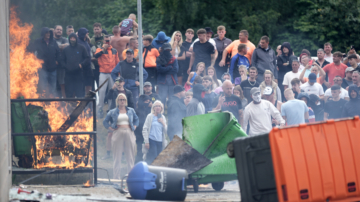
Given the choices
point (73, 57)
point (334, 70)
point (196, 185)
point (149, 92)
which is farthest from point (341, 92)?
point (73, 57)

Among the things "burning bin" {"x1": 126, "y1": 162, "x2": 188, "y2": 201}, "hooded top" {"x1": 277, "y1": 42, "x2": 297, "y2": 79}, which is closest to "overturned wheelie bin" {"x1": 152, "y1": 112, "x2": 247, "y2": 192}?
Result: "burning bin" {"x1": 126, "y1": 162, "x2": 188, "y2": 201}

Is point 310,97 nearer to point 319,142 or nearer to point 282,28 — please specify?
point 319,142

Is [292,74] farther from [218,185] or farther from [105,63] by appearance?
[218,185]

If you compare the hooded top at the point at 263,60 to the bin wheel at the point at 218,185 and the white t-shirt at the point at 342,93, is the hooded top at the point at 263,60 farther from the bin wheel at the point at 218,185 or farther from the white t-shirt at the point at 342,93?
the bin wheel at the point at 218,185

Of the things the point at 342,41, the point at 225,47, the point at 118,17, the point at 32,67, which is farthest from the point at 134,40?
the point at 342,41

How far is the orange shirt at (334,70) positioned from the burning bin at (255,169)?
862 cm

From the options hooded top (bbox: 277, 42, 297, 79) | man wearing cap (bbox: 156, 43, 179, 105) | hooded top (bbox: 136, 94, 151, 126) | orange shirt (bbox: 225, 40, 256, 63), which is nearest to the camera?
hooded top (bbox: 136, 94, 151, 126)

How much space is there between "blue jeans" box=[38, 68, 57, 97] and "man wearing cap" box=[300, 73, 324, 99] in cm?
650

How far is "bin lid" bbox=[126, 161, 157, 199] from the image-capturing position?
7.98m

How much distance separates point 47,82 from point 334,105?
7281 millimetres

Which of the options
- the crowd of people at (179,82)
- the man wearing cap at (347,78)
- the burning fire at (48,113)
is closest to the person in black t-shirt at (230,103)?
the crowd of people at (179,82)

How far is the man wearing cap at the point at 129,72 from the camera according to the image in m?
13.2

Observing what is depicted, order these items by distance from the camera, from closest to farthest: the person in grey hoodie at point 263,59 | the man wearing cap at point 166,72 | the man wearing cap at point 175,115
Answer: the man wearing cap at point 175,115
the man wearing cap at point 166,72
the person in grey hoodie at point 263,59

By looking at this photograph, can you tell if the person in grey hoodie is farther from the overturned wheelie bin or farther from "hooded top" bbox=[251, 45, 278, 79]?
the overturned wheelie bin
